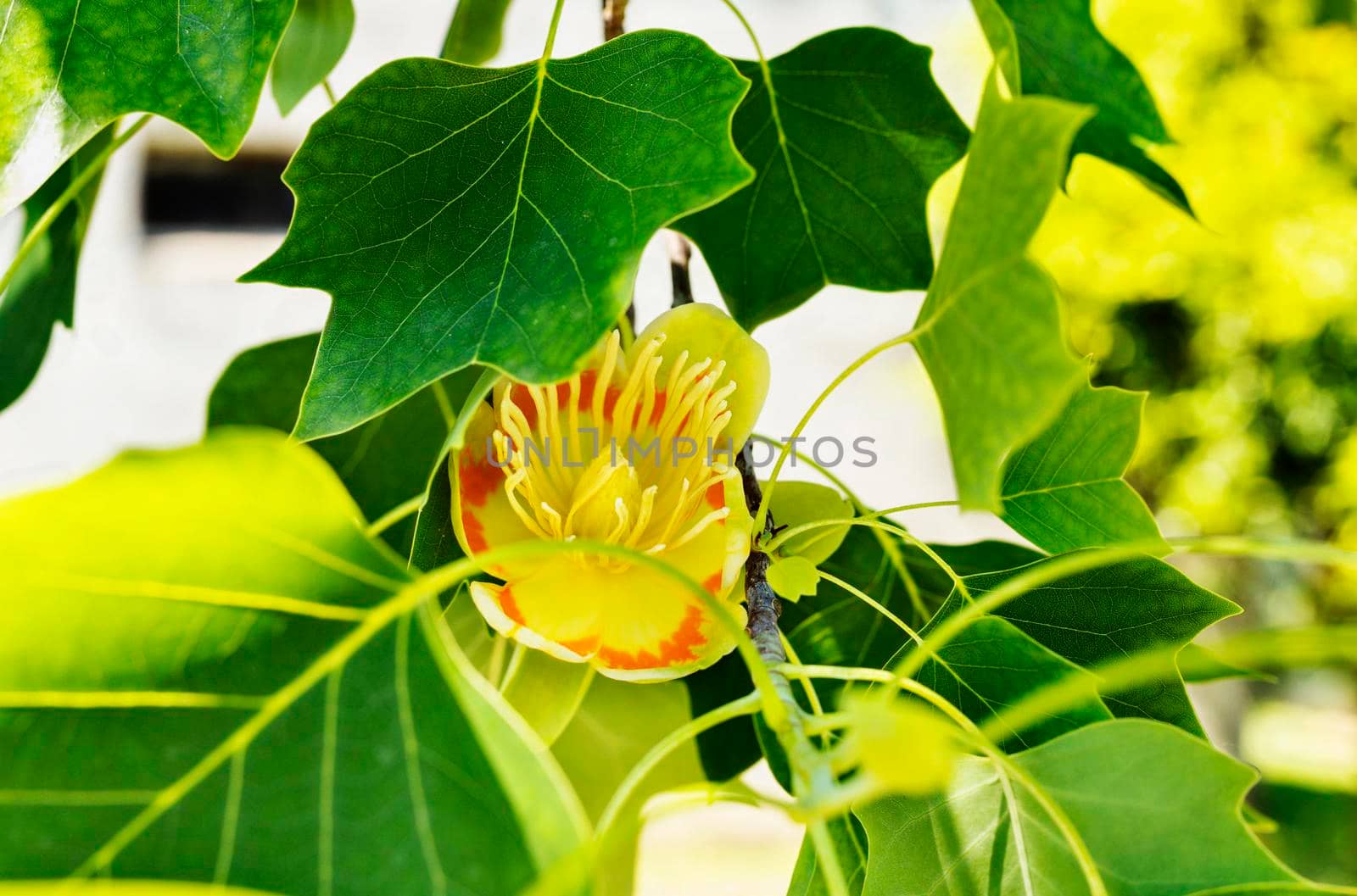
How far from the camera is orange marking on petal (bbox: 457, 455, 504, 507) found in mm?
322

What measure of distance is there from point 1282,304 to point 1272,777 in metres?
1.29

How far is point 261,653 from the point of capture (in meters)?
0.22

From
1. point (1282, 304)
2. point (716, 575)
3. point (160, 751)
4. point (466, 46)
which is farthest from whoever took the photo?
point (1282, 304)

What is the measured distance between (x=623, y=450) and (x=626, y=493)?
16 mm

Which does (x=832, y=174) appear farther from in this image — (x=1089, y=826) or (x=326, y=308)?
(x=326, y=308)

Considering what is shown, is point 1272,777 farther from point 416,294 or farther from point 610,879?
point 416,294

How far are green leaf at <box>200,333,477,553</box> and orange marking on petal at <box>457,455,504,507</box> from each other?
7 cm

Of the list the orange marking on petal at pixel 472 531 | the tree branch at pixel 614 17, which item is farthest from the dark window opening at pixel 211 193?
the orange marking on petal at pixel 472 531

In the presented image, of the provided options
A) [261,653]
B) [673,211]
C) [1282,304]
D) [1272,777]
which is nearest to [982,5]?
[673,211]

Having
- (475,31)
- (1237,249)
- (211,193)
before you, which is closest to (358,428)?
(475,31)

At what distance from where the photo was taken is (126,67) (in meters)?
0.30

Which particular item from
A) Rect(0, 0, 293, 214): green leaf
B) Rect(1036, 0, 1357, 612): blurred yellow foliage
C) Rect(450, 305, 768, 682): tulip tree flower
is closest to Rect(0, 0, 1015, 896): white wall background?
Rect(1036, 0, 1357, 612): blurred yellow foliage

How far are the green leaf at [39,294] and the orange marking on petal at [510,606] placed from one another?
0.86 ft

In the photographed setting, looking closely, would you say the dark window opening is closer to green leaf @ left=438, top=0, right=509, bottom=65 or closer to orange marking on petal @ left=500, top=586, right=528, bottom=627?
green leaf @ left=438, top=0, right=509, bottom=65
